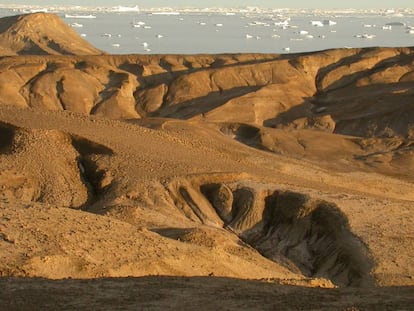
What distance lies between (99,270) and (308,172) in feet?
57.1

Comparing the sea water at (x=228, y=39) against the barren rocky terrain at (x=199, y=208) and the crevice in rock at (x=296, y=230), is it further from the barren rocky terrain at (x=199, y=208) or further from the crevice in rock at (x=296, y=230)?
the crevice in rock at (x=296, y=230)

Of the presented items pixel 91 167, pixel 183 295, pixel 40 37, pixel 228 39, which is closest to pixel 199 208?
Result: pixel 91 167

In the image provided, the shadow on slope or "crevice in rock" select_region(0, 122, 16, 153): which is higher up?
the shadow on slope

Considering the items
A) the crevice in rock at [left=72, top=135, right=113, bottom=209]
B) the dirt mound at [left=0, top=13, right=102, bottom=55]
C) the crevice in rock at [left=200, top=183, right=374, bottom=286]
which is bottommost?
the dirt mound at [left=0, top=13, right=102, bottom=55]

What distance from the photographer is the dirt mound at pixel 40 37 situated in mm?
87994

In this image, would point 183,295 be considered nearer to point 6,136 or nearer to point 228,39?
point 6,136

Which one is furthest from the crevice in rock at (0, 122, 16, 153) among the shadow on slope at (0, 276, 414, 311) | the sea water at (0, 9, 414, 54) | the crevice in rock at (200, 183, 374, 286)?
the sea water at (0, 9, 414, 54)

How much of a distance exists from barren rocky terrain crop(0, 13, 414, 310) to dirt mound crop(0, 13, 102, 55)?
29.8m

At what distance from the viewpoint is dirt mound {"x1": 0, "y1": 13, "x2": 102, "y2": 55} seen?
8799cm

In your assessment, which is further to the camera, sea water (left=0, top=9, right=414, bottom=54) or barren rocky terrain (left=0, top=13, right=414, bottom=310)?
sea water (left=0, top=9, right=414, bottom=54)

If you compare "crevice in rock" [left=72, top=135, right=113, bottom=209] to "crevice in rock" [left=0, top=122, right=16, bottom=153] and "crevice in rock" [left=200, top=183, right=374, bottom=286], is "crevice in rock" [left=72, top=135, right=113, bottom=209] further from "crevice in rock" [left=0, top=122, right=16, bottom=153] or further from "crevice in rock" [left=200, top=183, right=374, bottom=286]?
"crevice in rock" [left=200, top=183, right=374, bottom=286]

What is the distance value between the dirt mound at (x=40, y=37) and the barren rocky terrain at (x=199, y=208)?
29.8 metres

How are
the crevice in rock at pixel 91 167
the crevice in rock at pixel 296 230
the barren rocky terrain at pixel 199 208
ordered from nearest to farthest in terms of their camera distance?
the barren rocky terrain at pixel 199 208 < the crevice in rock at pixel 296 230 < the crevice in rock at pixel 91 167

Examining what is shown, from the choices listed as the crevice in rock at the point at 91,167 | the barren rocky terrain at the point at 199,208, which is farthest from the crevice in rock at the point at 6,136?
the crevice in rock at the point at 91,167
